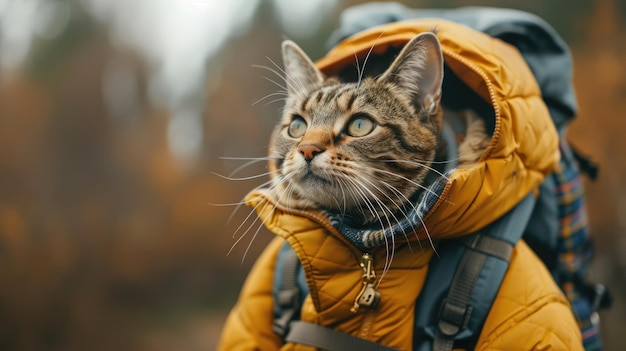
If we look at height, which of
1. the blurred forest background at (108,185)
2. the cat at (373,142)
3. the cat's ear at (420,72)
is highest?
the cat's ear at (420,72)

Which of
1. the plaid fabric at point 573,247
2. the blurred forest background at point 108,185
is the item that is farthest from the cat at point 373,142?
the blurred forest background at point 108,185

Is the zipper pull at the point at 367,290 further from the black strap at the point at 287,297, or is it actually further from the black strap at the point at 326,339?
the black strap at the point at 287,297

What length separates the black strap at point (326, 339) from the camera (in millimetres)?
833

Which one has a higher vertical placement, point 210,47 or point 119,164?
Result: point 210,47

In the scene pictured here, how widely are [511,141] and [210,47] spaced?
1.57 metres

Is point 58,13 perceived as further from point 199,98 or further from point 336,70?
point 336,70

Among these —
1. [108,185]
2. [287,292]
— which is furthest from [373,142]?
[108,185]

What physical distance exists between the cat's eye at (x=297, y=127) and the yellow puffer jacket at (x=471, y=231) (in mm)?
133

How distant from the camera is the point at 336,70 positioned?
992mm

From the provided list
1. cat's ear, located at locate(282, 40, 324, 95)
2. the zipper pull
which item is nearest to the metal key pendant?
the zipper pull

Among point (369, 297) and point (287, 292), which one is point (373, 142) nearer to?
point (369, 297)

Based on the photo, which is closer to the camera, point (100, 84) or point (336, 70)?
point (336, 70)

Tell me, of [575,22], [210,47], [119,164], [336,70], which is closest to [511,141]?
[336,70]

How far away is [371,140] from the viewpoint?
787 millimetres
